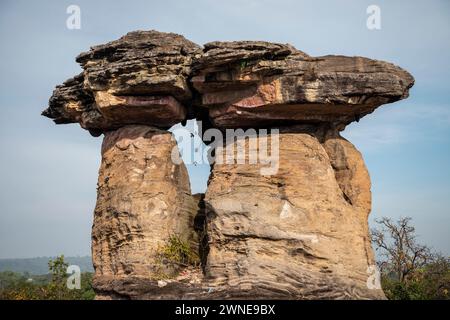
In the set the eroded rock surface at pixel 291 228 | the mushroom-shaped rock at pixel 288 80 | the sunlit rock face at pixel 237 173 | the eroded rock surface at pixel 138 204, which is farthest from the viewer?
the eroded rock surface at pixel 138 204

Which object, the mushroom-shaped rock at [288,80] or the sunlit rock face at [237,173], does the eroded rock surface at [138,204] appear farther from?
the mushroom-shaped rock at [288,80]

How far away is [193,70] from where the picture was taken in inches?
475

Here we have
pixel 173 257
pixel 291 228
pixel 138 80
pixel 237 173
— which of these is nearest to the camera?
pixel 291 228

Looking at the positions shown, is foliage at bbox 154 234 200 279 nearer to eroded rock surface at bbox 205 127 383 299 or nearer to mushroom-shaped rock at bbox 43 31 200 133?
eroded rock surface at bbox 205 127 383 299

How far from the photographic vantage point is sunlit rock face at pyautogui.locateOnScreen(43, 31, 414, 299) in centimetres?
1105

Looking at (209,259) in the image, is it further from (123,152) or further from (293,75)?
(293,75)

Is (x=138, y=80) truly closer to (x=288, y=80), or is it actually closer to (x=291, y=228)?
(x=288, y=80)

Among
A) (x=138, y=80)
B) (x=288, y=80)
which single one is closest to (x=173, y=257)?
(x=138, y=80)

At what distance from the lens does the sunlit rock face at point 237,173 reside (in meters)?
11.0

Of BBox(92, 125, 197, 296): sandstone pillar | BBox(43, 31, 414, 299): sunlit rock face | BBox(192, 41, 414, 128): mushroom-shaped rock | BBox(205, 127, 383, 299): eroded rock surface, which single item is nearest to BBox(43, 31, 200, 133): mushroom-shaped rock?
BBox(43, 31, 414, 299): sunlit rock face

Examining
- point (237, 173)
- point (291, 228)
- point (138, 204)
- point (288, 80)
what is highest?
point (288, 80)

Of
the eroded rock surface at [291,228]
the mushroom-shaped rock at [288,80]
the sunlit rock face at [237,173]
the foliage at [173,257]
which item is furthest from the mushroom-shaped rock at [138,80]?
the foliage at [173,257]

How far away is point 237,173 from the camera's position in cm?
1222
